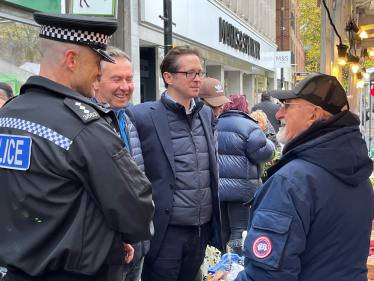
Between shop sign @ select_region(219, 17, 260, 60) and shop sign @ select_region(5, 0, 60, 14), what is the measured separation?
11.3 meters

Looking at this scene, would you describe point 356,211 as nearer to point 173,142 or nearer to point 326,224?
point 326,224

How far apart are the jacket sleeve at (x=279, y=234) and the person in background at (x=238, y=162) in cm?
309

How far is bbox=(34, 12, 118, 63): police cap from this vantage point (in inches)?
77.2

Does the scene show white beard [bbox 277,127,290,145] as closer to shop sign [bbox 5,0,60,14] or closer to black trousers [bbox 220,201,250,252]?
black trousers [bbox 220,201,250,252]

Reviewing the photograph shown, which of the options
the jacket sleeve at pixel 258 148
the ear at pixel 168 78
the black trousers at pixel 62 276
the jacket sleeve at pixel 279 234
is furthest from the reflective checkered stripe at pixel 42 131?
the jacket sleeve at pixel 258 148

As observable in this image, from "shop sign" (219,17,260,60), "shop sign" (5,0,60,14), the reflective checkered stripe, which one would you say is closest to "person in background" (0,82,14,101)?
"shop sign" (5,0,60,14)

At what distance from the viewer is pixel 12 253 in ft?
6.06

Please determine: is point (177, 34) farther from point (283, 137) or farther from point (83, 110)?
point (83, 110)

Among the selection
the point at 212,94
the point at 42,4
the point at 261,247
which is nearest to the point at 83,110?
the point at 261,247

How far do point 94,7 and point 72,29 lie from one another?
650 cm

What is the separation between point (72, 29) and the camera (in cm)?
Result: 197

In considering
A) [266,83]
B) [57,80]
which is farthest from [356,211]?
[266,83]

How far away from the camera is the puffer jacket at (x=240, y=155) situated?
517cm

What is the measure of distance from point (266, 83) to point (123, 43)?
24630 millimetres
